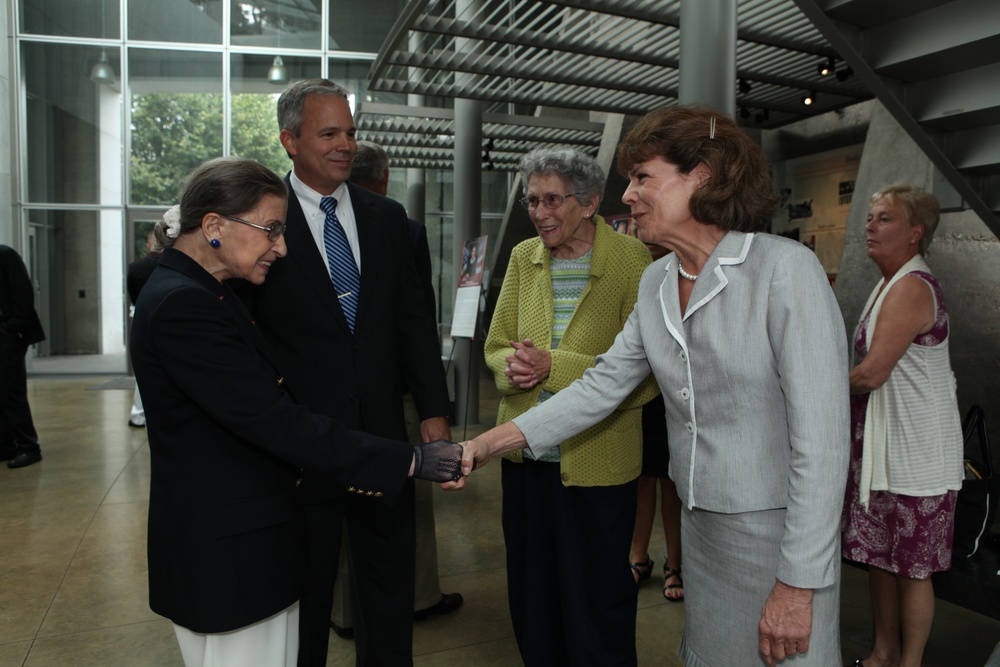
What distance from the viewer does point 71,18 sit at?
40.9 feet

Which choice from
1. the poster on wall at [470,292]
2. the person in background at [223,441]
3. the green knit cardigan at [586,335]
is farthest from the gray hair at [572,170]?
the poster on wall at [470,292]

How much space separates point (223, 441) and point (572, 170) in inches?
56.2

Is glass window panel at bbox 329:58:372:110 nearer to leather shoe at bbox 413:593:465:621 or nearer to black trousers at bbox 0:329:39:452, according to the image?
black trousers at bbox 0:329:39:452

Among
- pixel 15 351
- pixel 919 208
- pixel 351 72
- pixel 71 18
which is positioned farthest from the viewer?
pixel 351 72

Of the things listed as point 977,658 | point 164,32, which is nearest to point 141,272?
point 977,658

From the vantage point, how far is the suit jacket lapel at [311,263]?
2.15 meters

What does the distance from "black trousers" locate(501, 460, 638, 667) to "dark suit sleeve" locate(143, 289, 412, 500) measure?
0.87 metres

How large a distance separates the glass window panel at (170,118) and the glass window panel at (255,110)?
0.93ft

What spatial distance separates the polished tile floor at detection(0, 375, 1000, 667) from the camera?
3037 mm

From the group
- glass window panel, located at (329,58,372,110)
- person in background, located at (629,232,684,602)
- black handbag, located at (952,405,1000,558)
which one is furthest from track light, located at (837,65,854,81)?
glass window panel, located at (329,58,372,110)

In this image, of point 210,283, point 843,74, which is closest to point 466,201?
point 843,74

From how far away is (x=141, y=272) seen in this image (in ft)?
20.4

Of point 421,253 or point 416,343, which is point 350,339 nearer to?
point 416,343

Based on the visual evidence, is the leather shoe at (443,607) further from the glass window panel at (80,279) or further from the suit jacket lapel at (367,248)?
the glass window panel at (80,279)
